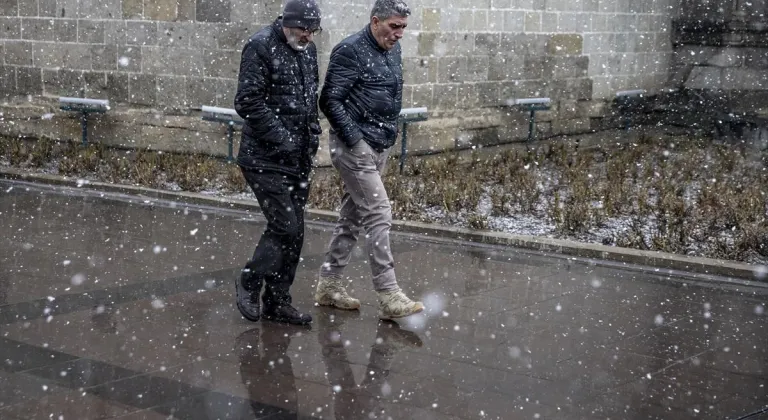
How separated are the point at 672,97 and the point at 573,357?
1397 centimetres

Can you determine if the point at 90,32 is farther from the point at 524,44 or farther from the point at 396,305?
the point at 396,305

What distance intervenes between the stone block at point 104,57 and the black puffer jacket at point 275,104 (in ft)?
27.2

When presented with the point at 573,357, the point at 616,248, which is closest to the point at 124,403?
the point at 573,357

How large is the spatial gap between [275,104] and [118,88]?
8.42 metres

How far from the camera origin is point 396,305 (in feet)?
23.6

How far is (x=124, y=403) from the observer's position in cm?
543

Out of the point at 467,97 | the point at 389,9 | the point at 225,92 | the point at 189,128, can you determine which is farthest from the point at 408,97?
the point at 389,9

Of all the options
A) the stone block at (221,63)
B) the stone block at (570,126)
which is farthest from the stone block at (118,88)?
the stone block at (570,126)

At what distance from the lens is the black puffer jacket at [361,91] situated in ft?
23.3

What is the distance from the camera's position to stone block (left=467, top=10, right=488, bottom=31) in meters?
15.2

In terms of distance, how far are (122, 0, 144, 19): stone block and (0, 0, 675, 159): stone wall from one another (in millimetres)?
12

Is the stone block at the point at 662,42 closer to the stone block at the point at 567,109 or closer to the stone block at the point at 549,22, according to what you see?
the stone block at the point at 567,109

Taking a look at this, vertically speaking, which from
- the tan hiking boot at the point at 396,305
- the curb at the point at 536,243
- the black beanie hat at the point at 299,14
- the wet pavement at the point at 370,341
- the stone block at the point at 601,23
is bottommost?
the curb at the point at 536,243

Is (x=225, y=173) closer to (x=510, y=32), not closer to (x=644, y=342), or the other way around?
(x=510, y=32)
